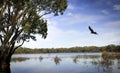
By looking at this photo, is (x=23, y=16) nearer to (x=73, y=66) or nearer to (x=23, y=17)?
(x=23, y=17)

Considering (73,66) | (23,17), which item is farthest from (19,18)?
(73,66)

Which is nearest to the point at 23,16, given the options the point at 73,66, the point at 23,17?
the point at 23,17

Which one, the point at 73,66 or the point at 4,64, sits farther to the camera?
the point at 73,66

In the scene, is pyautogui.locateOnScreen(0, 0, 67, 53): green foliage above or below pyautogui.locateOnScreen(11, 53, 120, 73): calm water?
above

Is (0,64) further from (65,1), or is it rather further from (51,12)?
(65,1)

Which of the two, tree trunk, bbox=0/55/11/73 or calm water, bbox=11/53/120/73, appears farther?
calm water, bbox=11/53/120/73

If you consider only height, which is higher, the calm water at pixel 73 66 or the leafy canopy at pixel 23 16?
the leafy canopy at pixel 23 16

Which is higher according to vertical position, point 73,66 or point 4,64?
point 4,64

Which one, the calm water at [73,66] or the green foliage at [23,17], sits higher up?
the green foliage at [23,17]

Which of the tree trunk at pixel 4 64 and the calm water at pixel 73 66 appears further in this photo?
the calm water at pixel 73 66

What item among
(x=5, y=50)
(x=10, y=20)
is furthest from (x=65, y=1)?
(x=5, y=50)

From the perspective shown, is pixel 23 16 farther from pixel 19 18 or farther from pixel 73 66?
pixel 73 66

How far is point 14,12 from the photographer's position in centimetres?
3338

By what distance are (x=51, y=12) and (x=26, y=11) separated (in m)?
3.38
